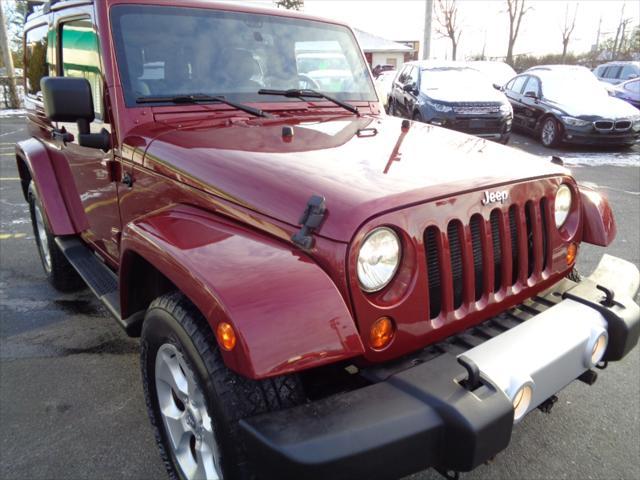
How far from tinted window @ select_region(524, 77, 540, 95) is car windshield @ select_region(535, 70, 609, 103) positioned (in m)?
0.13

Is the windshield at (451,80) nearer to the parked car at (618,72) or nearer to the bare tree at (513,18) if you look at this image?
the parked car at (618,72)

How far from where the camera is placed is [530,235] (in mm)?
2264

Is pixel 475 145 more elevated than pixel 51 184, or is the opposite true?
pixel 475 145

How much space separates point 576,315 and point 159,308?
162cm

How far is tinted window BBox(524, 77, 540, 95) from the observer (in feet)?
40.7

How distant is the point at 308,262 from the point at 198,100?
1.40 meters

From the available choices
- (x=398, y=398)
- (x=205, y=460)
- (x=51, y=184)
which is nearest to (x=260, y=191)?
(x=398, y=398)

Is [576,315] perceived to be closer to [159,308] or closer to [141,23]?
[159,308]

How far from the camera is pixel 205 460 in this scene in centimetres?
196

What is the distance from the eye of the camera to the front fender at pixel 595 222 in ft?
8.13

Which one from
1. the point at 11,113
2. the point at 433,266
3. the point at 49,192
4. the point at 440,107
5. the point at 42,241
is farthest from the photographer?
the point at 11,113

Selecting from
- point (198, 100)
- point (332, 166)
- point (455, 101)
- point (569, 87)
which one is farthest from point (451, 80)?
point (332, 166)

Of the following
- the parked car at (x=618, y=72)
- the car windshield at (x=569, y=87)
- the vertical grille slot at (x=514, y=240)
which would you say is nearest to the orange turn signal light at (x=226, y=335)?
the vertical grille slot at (x=514, y=240)

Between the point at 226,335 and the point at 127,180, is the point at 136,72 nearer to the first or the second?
the point at 127,180
